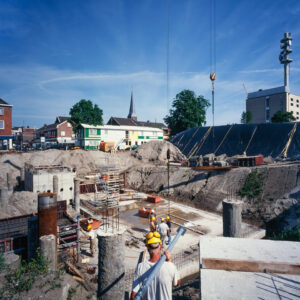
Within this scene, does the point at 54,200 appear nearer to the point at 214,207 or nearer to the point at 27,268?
the point at 27,268

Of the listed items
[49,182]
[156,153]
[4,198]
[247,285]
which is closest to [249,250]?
[247,285]

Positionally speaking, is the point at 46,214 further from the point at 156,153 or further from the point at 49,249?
the point at 156,153

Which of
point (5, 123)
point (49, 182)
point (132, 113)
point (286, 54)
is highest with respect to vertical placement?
point (286, 54)

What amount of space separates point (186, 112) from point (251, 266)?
153ft

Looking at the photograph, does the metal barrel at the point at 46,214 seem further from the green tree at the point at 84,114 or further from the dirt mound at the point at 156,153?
the green tree at the point at 84,114

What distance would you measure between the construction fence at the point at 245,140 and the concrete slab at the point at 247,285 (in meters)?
24.1

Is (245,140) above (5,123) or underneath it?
underneath

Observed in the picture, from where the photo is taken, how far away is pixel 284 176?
1758 cm

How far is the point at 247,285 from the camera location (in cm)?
384

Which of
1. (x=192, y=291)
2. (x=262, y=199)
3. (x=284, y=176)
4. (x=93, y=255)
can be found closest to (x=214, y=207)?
(x=262, y=199)

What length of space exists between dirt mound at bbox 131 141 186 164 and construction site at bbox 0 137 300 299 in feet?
0.58

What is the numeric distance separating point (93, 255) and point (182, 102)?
43.8m

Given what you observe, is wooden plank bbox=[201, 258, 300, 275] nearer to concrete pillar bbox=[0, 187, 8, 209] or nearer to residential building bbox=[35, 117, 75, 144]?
concrete pillar bbox=[0, 187, 8, 209]

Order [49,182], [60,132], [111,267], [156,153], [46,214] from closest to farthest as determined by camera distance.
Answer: [111,267]
[46,214]
[49,182]
[156,153]
[60,132]
